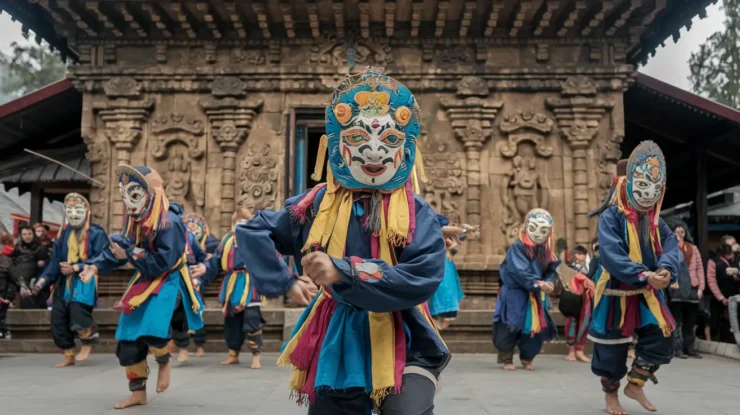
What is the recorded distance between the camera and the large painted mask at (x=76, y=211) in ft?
29.8

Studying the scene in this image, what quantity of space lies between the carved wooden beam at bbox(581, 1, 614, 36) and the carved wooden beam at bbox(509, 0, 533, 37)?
40.6 inches

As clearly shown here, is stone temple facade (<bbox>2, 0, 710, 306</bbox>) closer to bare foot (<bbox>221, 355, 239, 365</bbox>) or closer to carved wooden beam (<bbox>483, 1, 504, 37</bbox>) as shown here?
carved wooden beam (<bbox>483, 1, 504, 37</bbox>)

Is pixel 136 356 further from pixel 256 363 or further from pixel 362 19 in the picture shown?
pixel 362 19

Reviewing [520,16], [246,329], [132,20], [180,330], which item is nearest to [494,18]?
[520,16]

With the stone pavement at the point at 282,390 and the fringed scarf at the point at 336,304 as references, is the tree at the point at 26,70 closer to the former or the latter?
the stone pavement at the point at 282,390

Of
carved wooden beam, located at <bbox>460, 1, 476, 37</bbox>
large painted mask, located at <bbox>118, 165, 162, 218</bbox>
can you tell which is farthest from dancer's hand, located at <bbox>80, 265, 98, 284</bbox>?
carved wooden beam, located at <bbox>460, 1, 476, 37</bbox>

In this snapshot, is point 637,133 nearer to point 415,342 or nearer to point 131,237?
point 131,237

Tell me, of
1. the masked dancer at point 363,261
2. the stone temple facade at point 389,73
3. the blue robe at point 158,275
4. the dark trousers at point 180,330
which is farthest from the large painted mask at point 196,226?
the masked dancer at point 363,261

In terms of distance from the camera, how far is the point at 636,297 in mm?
5699

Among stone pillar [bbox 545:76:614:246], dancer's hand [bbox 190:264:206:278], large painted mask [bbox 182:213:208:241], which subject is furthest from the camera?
stone pillar [bbox 545:76:614:246]

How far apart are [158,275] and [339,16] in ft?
22.7

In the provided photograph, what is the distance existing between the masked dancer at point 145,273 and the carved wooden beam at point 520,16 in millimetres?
7313

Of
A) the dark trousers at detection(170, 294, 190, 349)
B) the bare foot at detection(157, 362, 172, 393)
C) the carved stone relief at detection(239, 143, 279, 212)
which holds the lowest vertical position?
the bare foot at detection(157, 362, 172, 393)

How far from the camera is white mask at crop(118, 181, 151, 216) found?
6.13 meters
